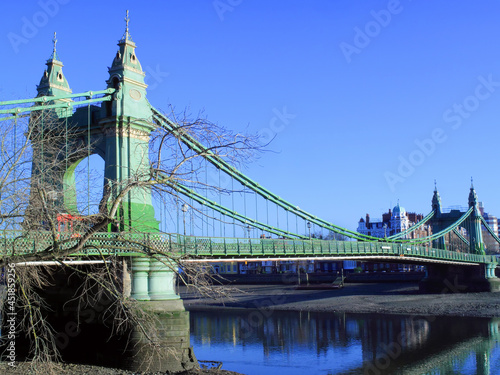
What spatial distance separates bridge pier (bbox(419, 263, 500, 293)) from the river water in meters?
19.2

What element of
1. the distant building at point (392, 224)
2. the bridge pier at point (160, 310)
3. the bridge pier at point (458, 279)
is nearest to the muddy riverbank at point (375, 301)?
the bridge pier at point (458, 279)

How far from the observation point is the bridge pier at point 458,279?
6350 cm

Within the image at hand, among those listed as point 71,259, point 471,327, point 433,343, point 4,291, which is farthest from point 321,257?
point 4,291

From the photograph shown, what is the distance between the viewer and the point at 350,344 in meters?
33.5

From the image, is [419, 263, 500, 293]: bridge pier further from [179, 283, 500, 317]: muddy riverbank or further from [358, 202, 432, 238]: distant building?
[358, 202, 432, 238]: distant building

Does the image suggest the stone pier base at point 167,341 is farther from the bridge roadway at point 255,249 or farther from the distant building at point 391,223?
the distant building at point 391,223

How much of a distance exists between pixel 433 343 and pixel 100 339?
18.8 meters

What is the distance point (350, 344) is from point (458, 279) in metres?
37.3

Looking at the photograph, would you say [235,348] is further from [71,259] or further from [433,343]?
[71,259]

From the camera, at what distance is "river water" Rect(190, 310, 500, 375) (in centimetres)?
2692

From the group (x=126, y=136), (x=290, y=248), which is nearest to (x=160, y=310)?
(x=126, y=136)

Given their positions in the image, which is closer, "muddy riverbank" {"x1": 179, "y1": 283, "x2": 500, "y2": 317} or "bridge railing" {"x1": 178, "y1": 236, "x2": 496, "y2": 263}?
"bridge railing" {"x1": 178, "y1": 236, "x2": 496, "y2": 263}

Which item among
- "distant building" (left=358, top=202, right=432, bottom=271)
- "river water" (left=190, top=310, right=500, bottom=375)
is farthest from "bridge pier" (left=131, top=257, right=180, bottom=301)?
"distant building" (left=358, top=202, right=432, bottom=271)

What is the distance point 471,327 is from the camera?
39.4 metres
